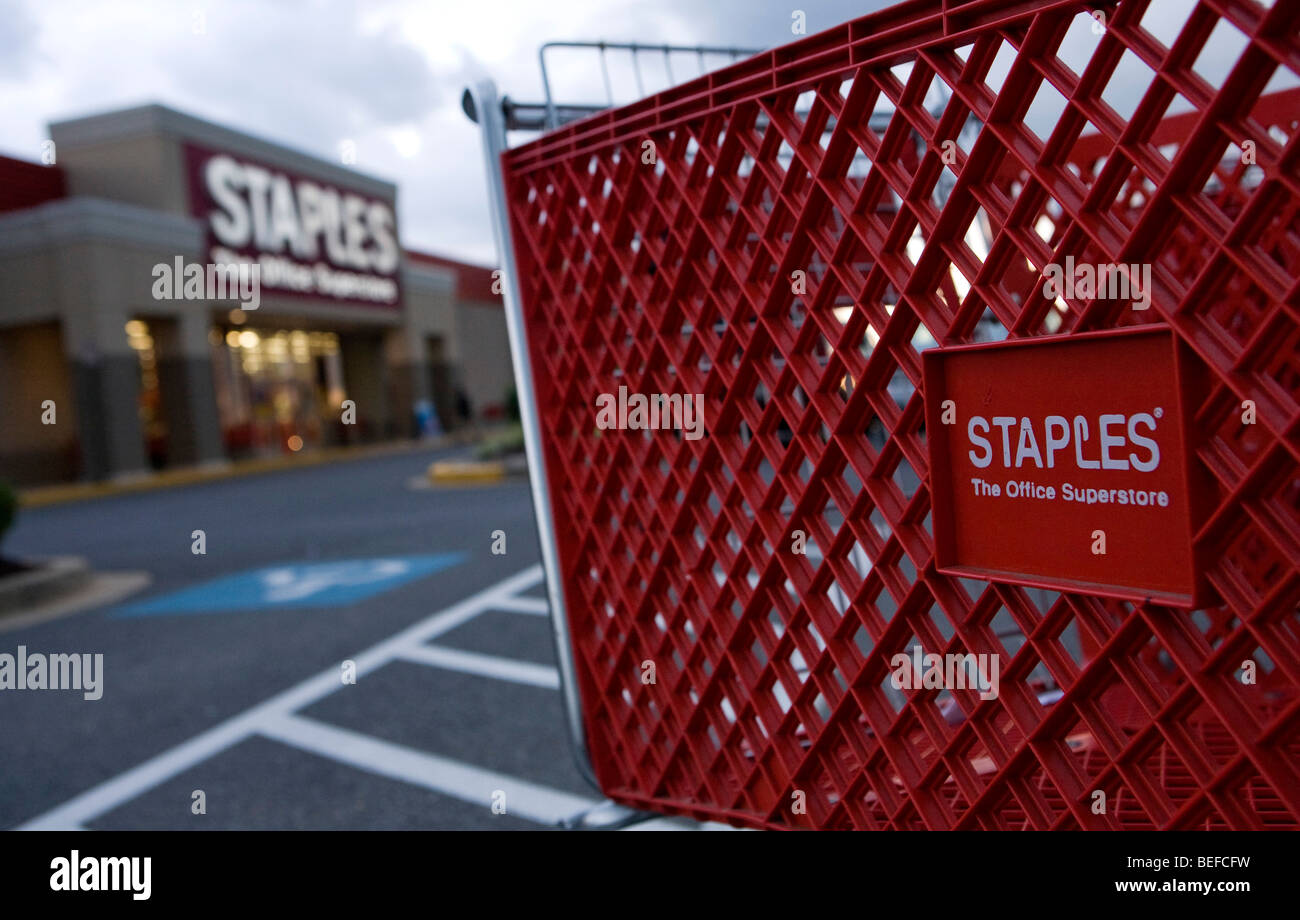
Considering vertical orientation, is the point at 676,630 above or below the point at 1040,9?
below

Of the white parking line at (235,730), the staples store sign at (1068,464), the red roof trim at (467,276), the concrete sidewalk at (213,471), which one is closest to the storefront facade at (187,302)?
the concrete sidewalk at (213,471)

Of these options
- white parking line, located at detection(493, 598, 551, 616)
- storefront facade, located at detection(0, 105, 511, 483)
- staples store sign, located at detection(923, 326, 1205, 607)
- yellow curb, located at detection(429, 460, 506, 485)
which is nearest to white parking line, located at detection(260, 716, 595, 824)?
white parking line, located at detection(493, 598, 551, 616)

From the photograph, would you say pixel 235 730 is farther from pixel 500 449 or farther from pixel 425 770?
pixel 500 449

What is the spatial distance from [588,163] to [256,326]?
2802 cm

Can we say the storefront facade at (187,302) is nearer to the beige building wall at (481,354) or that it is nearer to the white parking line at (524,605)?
the beige building wall at (481,354)

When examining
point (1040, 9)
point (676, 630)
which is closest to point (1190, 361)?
point (1040, 9)

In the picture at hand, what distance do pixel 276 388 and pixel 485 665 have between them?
25736mm

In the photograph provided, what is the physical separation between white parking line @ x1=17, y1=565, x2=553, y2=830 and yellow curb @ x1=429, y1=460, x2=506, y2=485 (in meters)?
8.68

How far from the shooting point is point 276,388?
29188 millimetres

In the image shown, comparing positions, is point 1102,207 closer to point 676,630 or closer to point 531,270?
point 676,630

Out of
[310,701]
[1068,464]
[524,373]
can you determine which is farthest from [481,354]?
[1068,464]

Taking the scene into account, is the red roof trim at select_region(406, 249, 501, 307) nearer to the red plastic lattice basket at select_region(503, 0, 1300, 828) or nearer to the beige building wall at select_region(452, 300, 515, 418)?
the beige building wall at select_region(452, 300, 515, 418)

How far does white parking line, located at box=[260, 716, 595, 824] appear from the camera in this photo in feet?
12.7

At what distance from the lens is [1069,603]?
1.68 m
